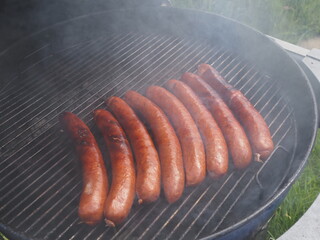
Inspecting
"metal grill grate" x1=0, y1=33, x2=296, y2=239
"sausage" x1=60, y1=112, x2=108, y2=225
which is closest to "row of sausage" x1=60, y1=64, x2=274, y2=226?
"sausage" x1=60, y1=112, x2=108, y2=225

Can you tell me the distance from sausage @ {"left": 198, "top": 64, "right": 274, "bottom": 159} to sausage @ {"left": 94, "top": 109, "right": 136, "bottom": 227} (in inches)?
39.8

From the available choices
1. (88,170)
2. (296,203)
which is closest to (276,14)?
(296,203)

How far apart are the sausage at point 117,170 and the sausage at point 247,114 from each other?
39.8 inches

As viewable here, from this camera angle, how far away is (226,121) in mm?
2881

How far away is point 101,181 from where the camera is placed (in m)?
2.50

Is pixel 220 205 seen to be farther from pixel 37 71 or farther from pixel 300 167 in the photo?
pixel 37 71

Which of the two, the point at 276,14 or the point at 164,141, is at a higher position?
the point at 276,14

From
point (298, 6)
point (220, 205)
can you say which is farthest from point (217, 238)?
point (298, 6)

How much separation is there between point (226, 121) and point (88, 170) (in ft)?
3.96

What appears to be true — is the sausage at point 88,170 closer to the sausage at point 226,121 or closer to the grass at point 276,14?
the sausage at point 226,121

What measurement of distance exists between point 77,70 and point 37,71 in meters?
0.44

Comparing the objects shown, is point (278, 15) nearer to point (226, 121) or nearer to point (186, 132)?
point (226, 121)

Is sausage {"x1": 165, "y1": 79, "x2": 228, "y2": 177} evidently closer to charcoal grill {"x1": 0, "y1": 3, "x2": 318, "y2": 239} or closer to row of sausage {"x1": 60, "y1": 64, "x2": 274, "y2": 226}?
row of sausage {"x1": 60, "y1": 64, "x2": 274, "y2": 226}

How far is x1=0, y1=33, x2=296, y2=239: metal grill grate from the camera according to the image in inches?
96.3
